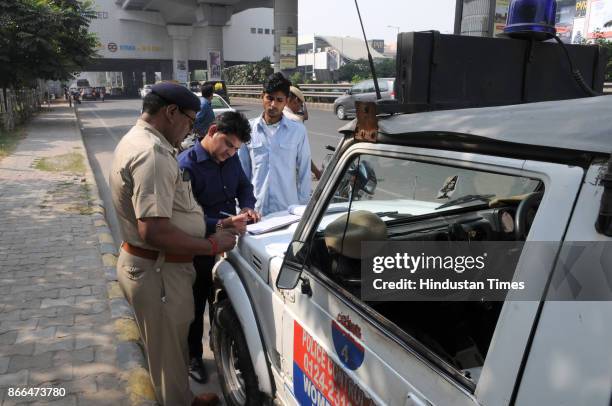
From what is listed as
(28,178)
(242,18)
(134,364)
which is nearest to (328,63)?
(242,18)

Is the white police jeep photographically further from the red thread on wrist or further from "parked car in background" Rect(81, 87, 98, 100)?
"parked car in background" Rect(81, 87, 98, 100)

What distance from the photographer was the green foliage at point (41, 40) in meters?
16.6

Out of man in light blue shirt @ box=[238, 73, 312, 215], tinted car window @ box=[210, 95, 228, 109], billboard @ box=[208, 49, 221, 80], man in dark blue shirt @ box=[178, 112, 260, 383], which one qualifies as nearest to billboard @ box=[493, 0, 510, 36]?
man in light blue shirt @ box=[238, 73, 312, 215]

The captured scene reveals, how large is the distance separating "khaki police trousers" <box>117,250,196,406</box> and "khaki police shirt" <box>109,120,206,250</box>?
0.14 meters

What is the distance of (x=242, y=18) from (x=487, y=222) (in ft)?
197

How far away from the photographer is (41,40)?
663 inches

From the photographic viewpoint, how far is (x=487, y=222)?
2041 mm

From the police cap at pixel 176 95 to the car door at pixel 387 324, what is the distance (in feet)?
2.77

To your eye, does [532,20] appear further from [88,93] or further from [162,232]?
[88,93]

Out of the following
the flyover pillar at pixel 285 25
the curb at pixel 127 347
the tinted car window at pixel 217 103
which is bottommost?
the curb at pixel 127 347

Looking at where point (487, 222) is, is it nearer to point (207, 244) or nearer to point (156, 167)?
point (207, 244)

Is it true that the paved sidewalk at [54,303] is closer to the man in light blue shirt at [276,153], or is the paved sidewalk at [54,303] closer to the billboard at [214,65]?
the man in light blue shirt at [276,153]

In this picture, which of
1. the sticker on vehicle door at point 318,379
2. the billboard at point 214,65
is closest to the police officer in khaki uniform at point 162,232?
the sticker on vehicle door at point 318,379
